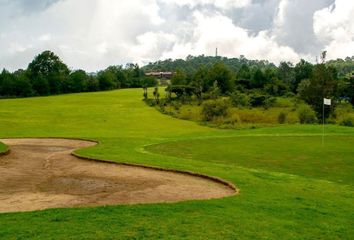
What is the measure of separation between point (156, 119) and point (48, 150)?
3716 centimetres

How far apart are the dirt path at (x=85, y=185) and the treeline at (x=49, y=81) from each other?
76.2 metres

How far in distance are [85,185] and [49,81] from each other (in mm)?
90721

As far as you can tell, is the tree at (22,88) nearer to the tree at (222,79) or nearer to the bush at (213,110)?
the tree at (222,79)

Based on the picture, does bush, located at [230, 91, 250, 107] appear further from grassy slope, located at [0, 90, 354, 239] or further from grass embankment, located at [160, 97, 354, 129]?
grassy slope, located at [0, 90, 354, 239]

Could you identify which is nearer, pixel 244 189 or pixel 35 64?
pixel 244 189

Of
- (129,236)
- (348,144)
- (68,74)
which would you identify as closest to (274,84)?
(68,74)

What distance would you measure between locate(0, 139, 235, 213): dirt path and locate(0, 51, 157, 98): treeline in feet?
250

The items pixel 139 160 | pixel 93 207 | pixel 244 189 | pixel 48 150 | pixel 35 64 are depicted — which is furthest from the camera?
pixel 35 64

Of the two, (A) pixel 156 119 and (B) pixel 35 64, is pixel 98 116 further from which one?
(B) pixel 35 64

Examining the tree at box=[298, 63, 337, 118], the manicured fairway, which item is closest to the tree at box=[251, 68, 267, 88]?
the tree at box=[298, 63, 337, 118]

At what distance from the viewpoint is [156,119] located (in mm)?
62719

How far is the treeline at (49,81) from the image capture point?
313ft

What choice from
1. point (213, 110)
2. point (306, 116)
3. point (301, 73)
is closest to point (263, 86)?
point (301, 73)

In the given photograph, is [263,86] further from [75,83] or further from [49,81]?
[49,81]
